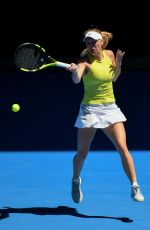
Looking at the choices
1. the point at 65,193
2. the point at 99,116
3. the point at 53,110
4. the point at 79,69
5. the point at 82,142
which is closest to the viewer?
the point at 79,69

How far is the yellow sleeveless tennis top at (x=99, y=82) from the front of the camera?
539 centimetres

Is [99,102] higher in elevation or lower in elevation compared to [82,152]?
higher

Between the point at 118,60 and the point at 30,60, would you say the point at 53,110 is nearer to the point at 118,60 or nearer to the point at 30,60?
the point at 30,60

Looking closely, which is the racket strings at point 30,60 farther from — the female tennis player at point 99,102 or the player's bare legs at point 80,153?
the player's bare legs at point 80,153

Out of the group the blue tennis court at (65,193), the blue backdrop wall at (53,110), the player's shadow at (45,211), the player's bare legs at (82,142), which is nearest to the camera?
the blue tennis court at (65,193)

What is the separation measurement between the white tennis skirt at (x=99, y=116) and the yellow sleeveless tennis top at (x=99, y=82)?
5cm

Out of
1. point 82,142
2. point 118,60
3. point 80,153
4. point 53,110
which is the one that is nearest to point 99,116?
point 82,142

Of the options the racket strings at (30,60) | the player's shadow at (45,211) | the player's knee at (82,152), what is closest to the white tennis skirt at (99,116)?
the player's knee at (82,152)

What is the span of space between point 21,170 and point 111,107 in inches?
77.0

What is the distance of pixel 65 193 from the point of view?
6.05m

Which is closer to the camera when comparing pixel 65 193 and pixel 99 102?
pixel 99 102

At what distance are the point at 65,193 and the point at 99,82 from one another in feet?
4.08

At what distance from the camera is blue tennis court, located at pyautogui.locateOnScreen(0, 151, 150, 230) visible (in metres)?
5.14

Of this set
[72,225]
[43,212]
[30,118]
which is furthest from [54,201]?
[30,118]
